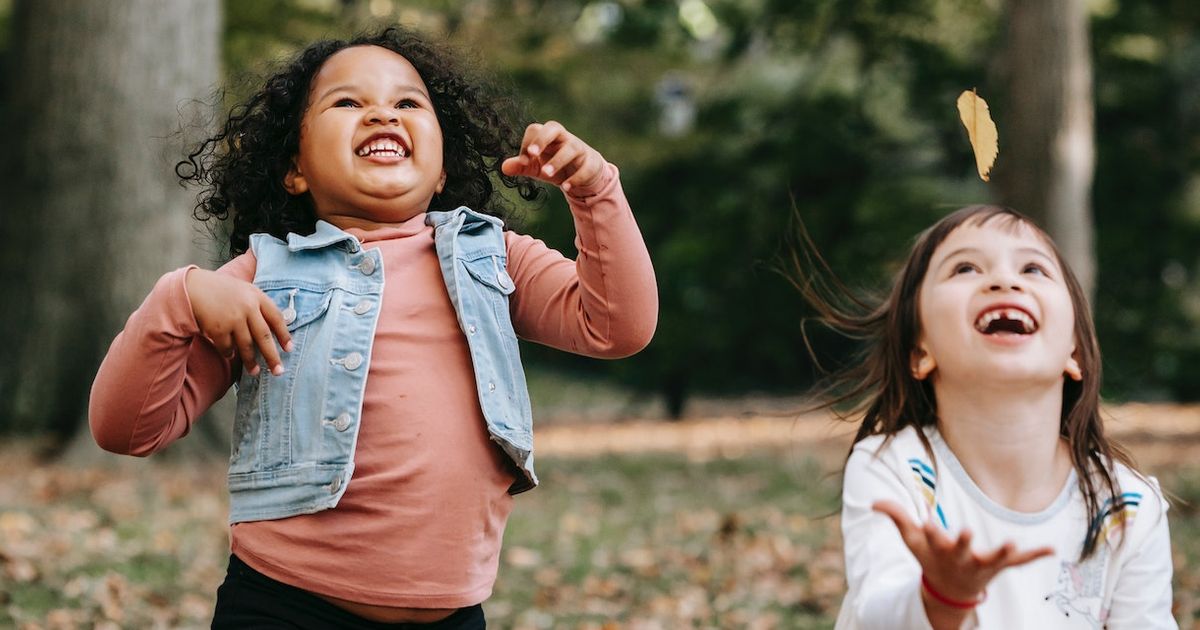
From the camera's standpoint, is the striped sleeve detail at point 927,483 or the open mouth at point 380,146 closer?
the striped sleeve detail at point 927,483

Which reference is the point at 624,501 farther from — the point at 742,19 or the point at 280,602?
the point at 280,602

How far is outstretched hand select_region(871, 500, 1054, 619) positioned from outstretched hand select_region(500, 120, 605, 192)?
846 mm

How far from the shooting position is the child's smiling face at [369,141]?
8.25 ft

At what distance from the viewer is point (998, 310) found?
2.39m

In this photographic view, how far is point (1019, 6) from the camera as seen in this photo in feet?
28.1

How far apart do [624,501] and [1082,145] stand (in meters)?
3.72

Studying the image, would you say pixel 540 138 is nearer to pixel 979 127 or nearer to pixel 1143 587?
pixel 979 127

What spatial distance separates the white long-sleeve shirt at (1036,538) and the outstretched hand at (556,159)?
0.72m

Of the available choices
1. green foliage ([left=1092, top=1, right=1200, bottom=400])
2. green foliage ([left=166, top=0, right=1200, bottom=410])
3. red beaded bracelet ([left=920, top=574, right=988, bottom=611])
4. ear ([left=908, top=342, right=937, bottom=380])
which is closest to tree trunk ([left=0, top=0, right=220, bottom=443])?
green foliage ([left=166, top=0, right=1200, bottom=410])

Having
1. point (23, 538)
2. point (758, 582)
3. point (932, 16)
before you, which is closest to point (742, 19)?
point (932, 16)

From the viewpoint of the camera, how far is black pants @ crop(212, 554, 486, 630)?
236 centimetres

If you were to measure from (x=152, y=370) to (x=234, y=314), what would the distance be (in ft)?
0.57

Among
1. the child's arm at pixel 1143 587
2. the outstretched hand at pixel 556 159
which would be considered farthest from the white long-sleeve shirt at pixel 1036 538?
the outstretched hand at pixel 556 159

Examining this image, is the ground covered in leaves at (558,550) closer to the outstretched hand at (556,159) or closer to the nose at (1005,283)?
the nose at (1005,283)
